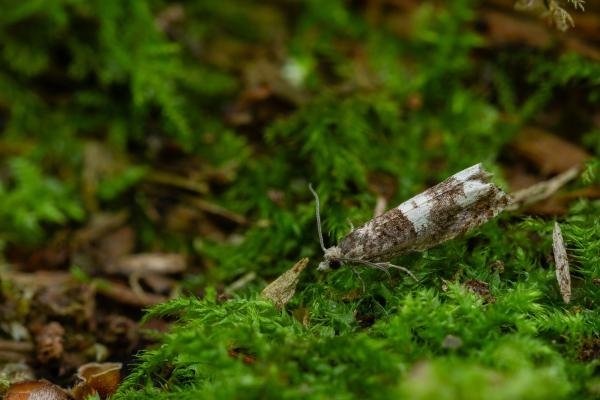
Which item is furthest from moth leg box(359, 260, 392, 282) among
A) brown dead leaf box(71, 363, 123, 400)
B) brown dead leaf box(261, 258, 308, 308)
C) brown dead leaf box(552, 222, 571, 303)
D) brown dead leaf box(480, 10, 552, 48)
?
brown dead leaf box(480, 10, 552, 48)

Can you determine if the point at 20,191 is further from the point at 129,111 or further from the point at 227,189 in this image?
the point at 227,189

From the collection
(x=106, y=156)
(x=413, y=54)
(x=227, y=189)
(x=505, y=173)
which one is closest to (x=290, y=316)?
(x=227, y=189)

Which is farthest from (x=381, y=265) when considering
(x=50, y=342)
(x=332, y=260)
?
(x=50, y=342)

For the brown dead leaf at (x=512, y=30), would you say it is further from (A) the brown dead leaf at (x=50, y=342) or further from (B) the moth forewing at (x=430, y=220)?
(A) the brown dead leaf at (x=50, y=342)

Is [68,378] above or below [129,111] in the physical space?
below

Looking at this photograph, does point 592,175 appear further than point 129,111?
No

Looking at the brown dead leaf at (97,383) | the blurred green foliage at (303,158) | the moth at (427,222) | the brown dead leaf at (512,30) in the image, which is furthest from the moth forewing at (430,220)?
the brown dead leaf at (512,30)

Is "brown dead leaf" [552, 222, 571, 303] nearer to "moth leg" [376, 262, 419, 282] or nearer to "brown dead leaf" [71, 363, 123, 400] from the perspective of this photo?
"moth leg" [376, 262, 419, 282]
